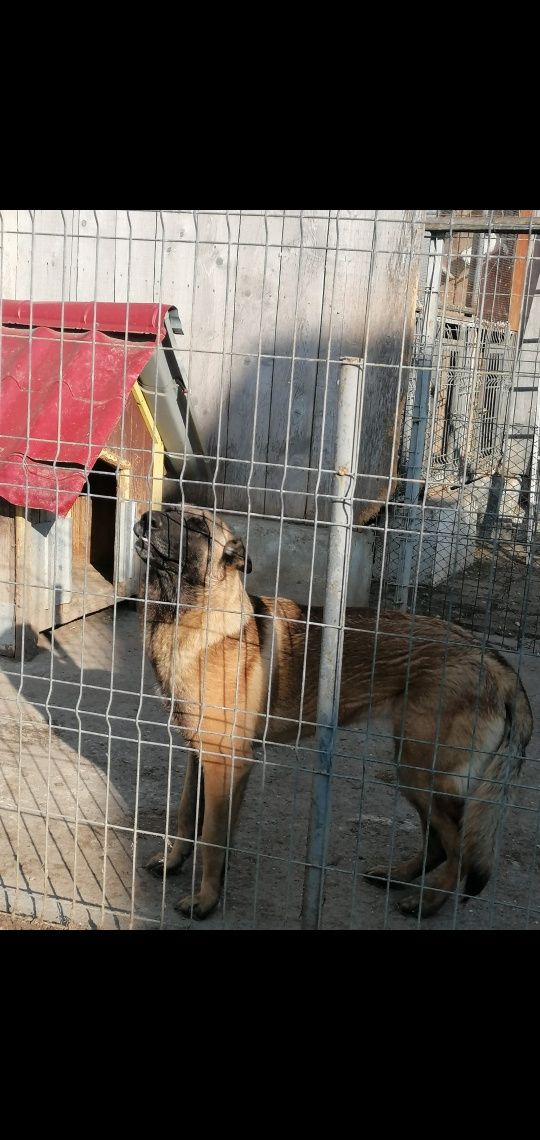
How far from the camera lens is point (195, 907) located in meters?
3.78

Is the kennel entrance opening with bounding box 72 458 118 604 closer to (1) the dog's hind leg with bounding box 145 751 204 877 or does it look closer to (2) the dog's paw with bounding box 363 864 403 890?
(1) the dog's hind leg with bounding box 145 751 204 877

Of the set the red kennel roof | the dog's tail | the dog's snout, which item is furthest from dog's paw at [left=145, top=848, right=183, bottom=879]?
the red kennel roof

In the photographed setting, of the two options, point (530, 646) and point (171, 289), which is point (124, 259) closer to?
point (171, 289)

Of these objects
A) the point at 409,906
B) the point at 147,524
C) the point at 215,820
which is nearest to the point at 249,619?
the point at 147,524


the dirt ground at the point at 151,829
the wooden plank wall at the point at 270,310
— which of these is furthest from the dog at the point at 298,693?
the wooden plank wall at the point at 270,310

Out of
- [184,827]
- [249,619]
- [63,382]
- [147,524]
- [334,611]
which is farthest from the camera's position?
[63,382]

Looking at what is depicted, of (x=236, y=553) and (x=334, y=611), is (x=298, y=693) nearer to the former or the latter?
(x=236, y=553)

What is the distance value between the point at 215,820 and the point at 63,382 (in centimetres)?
330

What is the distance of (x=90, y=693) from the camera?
634cm

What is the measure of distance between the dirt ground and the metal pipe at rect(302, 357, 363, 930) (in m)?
0.09

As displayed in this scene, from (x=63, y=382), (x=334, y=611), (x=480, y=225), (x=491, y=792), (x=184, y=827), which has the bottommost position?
(x=184, y=827)

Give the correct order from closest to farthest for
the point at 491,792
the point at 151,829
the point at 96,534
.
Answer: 1. the point at 491,792
2. the point at 151,829
3. the point at 96,534

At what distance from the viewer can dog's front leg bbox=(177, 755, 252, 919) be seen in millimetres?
3756

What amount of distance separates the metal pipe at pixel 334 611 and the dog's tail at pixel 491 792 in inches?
24.7
